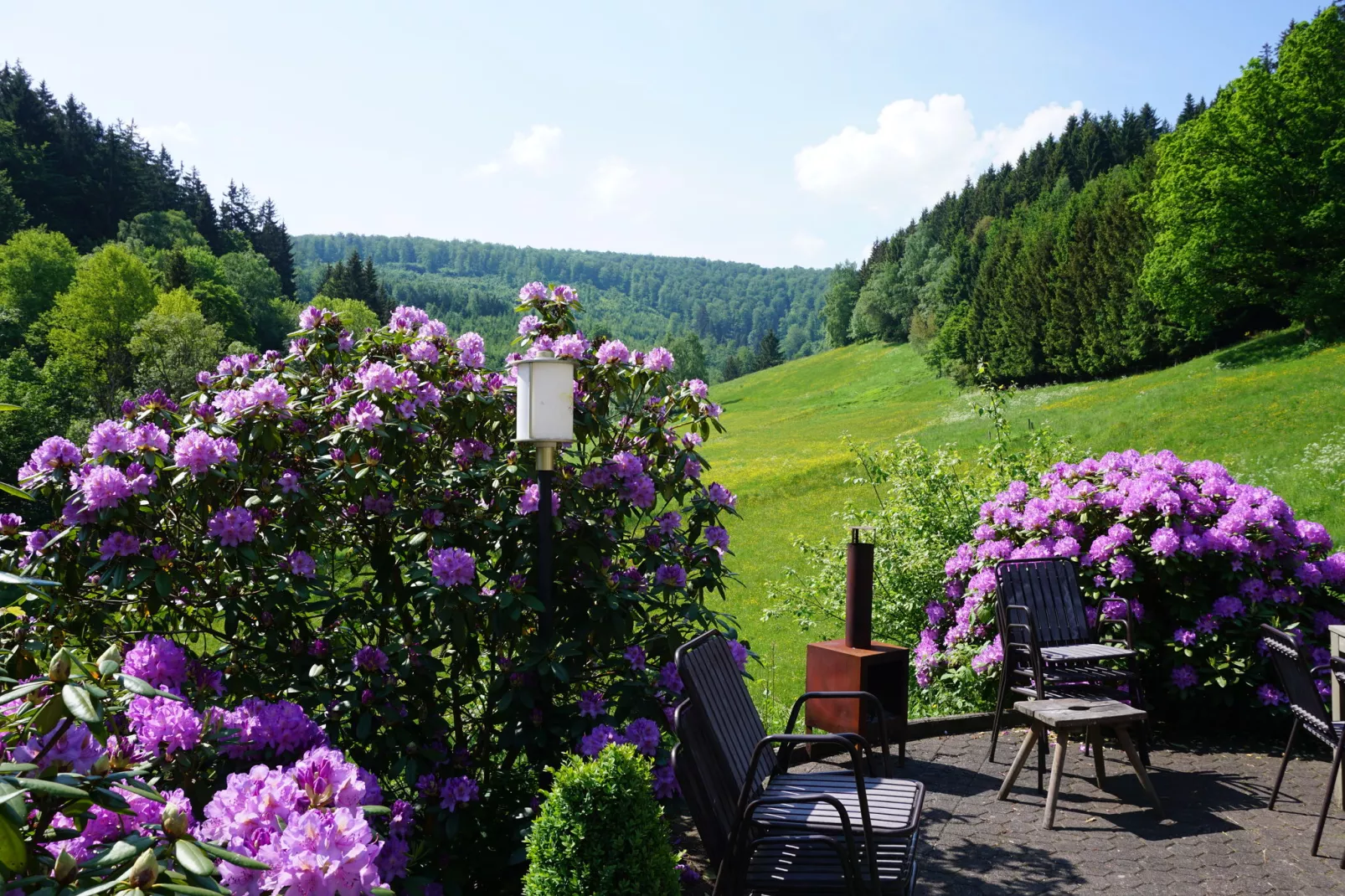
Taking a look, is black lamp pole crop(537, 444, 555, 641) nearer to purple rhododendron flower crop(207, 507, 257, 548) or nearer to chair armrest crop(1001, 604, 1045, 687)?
purple rhododendron flower crop(207, 507, 257, 548)

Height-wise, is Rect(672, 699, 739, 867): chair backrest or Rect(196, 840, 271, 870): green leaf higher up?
Rect(196, 840, 271, 870): green leaf

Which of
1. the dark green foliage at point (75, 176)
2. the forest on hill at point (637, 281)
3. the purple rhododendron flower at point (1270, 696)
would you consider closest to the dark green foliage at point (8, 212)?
the dark green foliage at point (75, 176)

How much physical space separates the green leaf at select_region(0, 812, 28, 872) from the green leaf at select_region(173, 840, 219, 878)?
0.17 meters

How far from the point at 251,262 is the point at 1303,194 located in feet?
196

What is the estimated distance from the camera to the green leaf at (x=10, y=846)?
1053 mm

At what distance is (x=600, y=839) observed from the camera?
264cm

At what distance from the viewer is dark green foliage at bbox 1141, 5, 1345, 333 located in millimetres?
28500

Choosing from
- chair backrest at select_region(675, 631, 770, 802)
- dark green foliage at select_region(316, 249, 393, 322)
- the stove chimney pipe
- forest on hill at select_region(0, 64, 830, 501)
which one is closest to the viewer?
A: chair backrest at select_region(675, 631, 770, 802)

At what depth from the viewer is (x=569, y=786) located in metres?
2.65

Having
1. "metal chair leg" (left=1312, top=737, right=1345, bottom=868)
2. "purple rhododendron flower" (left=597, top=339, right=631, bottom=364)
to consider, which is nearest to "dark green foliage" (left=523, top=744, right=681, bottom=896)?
"purple rhododendron flower" (left=597, top=339, right=631, bottom=364)

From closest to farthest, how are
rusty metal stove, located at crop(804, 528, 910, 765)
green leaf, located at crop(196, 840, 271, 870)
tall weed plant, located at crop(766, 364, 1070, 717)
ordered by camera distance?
green leaf, located at crop(196, 840, 271, 870)
rusty metal stove, located at crop(804, 528, 910, 765)
tall weed plant, located at crop(766, 364, 1070, 717)

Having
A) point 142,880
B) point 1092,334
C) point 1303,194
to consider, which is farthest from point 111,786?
Result: point 1092,334

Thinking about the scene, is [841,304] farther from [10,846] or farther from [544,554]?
[10,846]

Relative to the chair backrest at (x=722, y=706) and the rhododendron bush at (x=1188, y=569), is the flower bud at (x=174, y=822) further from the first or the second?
the rhododendron bush at (x=1188, y=569)
